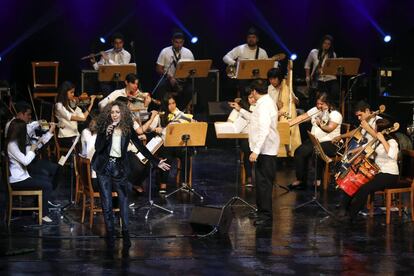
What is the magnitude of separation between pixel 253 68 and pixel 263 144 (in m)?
4.06

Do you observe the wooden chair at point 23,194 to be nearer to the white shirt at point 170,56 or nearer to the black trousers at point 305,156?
the black trousers at point 305,156

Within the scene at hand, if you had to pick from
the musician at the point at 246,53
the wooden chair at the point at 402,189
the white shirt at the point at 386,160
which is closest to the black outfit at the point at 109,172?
the white shirt at the point at 386,160

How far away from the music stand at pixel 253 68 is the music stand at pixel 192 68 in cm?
47

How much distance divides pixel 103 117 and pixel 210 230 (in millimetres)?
1688

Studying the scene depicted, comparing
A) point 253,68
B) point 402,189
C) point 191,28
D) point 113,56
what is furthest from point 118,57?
point 402,189

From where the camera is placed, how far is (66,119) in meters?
13.8

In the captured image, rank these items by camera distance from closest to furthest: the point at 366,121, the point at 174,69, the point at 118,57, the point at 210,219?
the point at 210,219 < the point at 366,121 < the point at 174,69 < the point at 118,57

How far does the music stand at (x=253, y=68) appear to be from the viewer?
1552cm

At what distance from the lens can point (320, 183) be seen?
13844 mm

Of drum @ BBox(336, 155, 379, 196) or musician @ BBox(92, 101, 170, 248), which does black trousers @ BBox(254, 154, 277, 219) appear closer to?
drum @ BBox(336, 155, 379, 196)

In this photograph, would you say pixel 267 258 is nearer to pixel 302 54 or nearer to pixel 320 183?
pixel 320 183

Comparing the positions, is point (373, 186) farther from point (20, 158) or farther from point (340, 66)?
point (340, 66)

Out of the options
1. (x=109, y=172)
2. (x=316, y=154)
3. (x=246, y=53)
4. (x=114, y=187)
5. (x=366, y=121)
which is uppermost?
(x=246, y=53)

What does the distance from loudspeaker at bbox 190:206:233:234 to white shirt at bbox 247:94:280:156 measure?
88 centimetres
